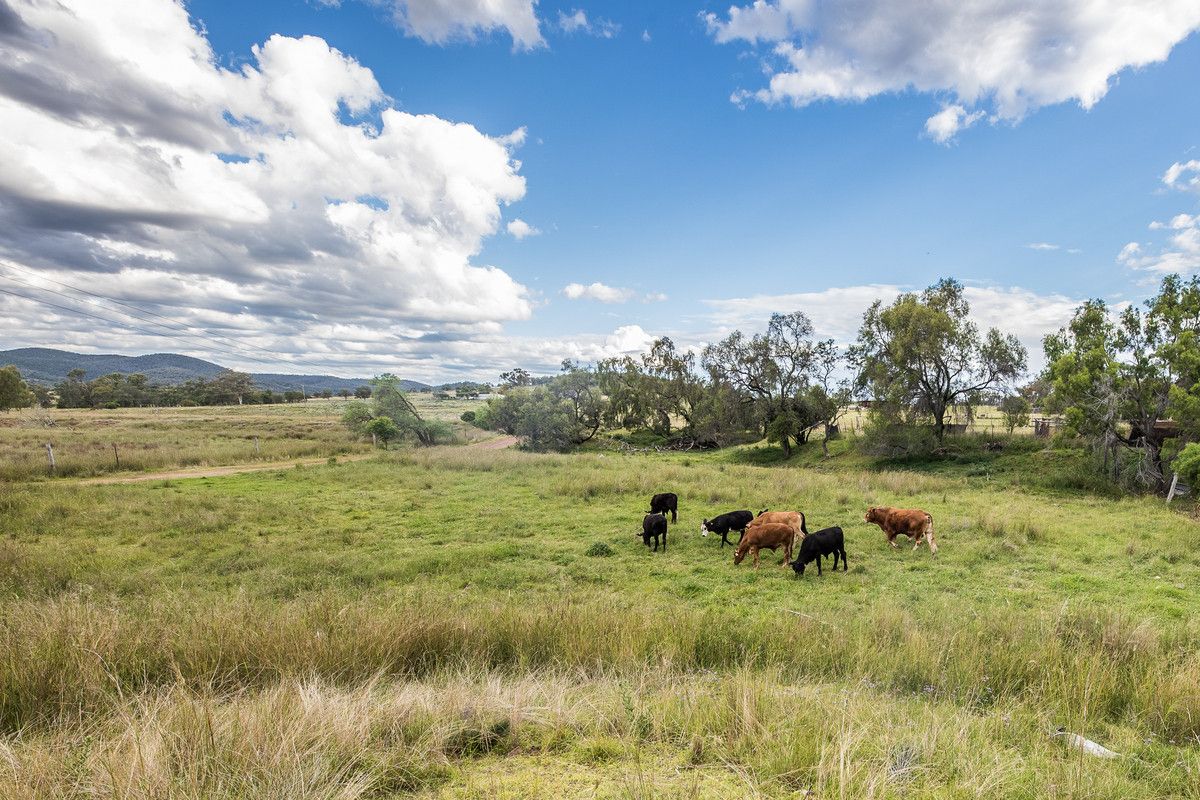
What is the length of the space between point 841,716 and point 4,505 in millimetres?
23705

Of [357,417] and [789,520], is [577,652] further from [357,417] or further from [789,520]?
[357,417]

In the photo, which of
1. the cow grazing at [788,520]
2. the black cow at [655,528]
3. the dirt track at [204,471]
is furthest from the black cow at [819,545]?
the dirt track at [204,471]

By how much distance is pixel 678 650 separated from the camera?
541cm

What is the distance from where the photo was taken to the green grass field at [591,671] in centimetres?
289

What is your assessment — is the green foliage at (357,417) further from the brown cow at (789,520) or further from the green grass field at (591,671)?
the brown cow at (789,520)

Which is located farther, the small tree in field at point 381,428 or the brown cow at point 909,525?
the small tree in field at point 381,428

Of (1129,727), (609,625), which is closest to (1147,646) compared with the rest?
(1129,727)

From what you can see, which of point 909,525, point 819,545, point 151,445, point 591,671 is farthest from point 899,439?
point 151,445

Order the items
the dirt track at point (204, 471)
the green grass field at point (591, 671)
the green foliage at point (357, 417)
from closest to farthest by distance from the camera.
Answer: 1. the green grass field at point (591, 671)
2. the dirt track at point (204, 471)
3. the green foliage at point (357, 417)

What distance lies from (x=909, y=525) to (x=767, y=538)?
4373mm

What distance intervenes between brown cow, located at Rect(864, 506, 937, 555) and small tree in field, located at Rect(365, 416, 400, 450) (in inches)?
1507

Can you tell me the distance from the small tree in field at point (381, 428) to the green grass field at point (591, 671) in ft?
95.9

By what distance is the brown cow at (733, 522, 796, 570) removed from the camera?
11133 mm

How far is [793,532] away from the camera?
11227 mm
